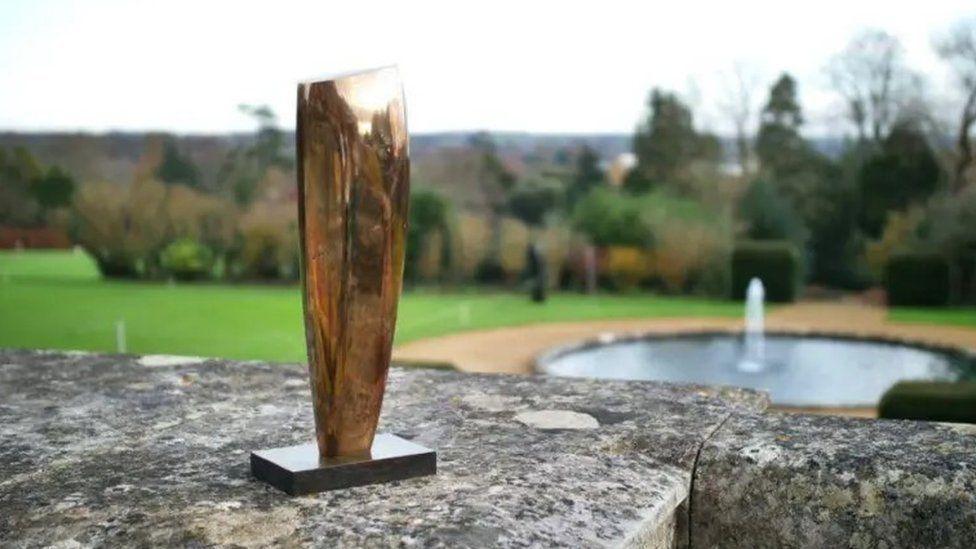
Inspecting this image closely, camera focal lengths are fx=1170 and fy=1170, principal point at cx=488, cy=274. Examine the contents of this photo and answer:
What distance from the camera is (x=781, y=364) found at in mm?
13734

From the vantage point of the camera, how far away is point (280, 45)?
20.2 metres

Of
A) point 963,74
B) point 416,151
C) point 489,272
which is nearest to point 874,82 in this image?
point 963,74

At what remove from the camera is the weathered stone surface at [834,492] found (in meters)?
1.62

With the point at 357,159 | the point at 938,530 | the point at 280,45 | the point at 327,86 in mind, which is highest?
the point at 280,45

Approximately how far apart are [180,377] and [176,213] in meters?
19.3

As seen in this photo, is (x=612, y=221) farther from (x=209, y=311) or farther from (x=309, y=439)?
(x=309, y=439)

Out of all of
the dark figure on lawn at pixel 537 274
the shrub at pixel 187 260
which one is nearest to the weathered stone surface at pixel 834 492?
the dark figure on lawn at pixel 537 274

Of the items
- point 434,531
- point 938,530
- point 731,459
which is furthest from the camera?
point 731,459

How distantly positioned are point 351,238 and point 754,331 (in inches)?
561

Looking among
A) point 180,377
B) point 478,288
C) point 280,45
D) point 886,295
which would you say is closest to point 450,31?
point 280,45

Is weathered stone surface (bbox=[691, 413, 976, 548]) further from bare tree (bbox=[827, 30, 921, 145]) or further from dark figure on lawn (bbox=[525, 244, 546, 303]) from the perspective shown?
bare tree (bbox=[827, 30, 921, 145])

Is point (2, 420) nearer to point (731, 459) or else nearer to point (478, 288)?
point (731, 459)

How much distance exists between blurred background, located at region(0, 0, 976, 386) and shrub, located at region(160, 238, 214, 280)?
1.6 inches

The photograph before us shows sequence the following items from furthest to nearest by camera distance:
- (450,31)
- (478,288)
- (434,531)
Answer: (450,31) → (478,288) → (434,531)
